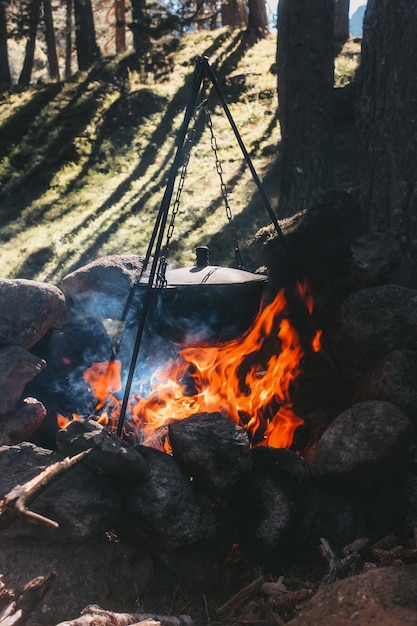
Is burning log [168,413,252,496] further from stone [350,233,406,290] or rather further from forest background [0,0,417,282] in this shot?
forest background [0,0,417,282]

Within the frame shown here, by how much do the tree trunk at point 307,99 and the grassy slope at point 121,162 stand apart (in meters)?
1.09

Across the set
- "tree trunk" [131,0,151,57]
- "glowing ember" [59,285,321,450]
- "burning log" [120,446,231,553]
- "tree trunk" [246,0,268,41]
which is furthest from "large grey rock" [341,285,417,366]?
"tree trunk" [246,0,268,41]

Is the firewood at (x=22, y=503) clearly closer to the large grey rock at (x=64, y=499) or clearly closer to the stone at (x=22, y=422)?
the large grey rock at (x=64, y=499)

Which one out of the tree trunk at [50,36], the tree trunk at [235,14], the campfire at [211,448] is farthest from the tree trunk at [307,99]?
the tree trunk at [235,14]

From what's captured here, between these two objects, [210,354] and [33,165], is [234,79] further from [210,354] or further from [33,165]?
[210,354]

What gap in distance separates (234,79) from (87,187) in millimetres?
5737

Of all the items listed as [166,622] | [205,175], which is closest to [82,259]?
[205,175]

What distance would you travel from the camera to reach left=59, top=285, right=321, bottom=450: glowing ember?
14.8 ft

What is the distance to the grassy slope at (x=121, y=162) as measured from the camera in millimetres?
9023

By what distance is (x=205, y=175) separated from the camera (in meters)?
11.4

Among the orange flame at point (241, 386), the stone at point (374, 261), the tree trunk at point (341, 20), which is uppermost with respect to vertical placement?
the tree trunk at point (341, 20)

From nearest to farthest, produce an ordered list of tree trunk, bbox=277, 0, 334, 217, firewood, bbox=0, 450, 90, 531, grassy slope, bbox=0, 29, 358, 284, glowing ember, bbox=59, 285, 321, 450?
firewood, bbox=0, 450, 90, 531 → glowing ember, bbox=59, 285, 321, 450 → tree trunk, bbox=277, 0, 334, 217 → grassy slope, bbox=0, 29, 358, 284

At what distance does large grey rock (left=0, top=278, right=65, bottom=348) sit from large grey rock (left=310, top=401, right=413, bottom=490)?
2295mm

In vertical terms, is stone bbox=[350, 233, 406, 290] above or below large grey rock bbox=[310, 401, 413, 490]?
above
